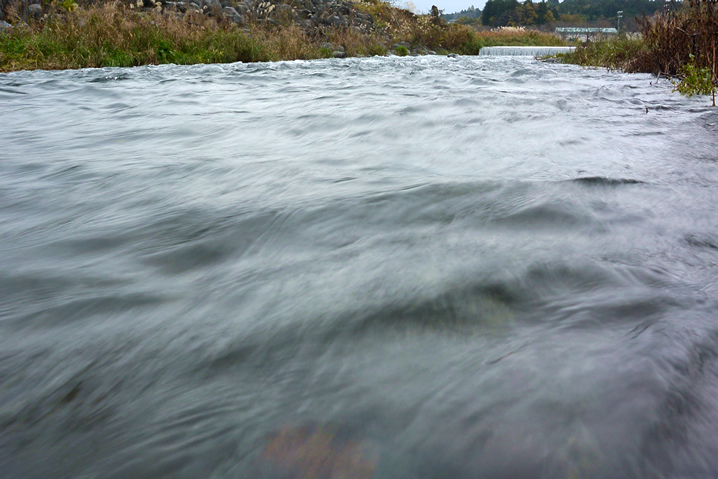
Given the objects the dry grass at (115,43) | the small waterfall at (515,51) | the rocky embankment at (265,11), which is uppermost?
the rocky embankment at (265,11)

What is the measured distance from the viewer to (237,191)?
7.23 feet

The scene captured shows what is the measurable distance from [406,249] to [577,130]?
2.48 metres

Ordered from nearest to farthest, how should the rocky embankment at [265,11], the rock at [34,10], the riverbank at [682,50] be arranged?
the riverbank at [682,50], the rock at [34,10], the rocky embankment at [265,11]

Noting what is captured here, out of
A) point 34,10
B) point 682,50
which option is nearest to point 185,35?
point 34,10

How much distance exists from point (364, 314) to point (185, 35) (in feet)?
36.9

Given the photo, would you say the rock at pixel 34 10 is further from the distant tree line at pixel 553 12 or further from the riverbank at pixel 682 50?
the distant tree line at pixel 553 12

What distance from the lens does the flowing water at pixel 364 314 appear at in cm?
80

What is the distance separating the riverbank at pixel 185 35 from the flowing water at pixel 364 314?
751cm

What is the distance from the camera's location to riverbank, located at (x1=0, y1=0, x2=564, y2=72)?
880 centimetres

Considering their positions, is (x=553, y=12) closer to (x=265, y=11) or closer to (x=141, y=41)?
(x=265, y=11)

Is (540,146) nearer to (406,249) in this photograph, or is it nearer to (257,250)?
(406,249)

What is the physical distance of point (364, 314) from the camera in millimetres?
1198

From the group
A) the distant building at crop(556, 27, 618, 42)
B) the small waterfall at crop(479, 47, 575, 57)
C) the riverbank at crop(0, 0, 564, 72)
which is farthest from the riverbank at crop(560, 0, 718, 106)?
the small waterfall at crop(479, 47, 575, 57)

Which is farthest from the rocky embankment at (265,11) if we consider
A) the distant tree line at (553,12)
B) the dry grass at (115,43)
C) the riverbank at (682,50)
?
the distant tree line at (553,12)
